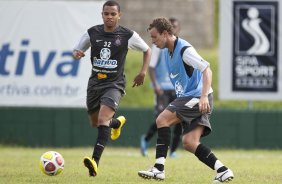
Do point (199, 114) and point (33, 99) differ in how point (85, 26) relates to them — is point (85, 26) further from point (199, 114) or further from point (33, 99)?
point (199, 114)

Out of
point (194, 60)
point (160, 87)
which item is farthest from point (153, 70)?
point (194, 60)

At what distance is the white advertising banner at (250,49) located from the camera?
60.6 ft

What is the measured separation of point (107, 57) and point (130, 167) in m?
2.02

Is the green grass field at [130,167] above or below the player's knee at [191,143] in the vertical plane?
below

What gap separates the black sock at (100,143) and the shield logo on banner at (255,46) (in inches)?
317

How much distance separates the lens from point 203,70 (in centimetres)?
975

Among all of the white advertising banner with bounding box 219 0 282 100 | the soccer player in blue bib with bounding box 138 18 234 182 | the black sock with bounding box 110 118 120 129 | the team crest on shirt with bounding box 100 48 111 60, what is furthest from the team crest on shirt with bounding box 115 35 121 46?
the white advertising banner with bounding box 219 0 282 100

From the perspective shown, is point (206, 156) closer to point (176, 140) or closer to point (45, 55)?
point (176, 140)

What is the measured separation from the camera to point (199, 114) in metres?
10.1

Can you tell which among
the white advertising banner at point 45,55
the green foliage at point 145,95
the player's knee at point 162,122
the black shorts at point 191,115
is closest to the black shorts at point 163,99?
the white advertising banner at point 45,55

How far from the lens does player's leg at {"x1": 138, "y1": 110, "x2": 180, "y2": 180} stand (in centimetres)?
1012

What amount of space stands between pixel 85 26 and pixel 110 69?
21.9 ft

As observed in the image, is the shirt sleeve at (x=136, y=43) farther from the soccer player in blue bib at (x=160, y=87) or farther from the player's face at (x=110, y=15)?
the soccer player in blue bib at (x=160, y=87)

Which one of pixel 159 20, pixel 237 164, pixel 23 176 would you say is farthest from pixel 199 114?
pixel 237 164
